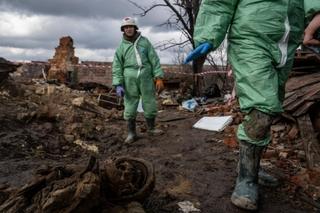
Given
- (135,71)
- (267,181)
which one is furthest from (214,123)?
(267,181)

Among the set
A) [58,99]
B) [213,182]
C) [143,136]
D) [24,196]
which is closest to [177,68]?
[58,99]

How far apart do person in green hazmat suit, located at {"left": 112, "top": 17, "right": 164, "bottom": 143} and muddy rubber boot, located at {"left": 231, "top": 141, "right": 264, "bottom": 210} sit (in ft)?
10.7

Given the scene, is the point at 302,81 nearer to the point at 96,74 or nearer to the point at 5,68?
the point at 5,68

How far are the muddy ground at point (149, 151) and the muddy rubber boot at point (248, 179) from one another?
0.09 metres

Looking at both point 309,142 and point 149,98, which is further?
point 149,98

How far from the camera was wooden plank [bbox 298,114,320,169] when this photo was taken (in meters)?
4.04

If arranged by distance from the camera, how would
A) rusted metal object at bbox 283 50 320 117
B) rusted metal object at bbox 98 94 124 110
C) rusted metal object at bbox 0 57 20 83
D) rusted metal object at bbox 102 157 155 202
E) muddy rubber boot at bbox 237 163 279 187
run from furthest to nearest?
1. rusted metal object at bbox 98 94 124 110
2. rusted metal object at bbox 0 57 20 83
3. rusted metal object at bbox 283 50 320 117
4. muddy rubber boot at bbox 237 163 279 187
5. rusted metal object at bbox 102 157 155 202

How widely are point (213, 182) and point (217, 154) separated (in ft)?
4.18

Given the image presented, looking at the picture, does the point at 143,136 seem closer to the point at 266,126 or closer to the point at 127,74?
the point at 127,74

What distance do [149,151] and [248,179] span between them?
2.44m

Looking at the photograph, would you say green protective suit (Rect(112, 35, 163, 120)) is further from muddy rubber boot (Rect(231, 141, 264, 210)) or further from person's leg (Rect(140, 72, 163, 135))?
muddy rubber boot (Rect(231, 141, 264, 210))

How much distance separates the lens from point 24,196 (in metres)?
A: 2.30

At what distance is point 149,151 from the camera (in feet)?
17.1

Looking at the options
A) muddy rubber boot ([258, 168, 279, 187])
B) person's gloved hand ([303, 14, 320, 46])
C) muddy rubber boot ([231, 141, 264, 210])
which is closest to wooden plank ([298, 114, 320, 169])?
muddy rubber boot ([258, 168, 279, 187])
